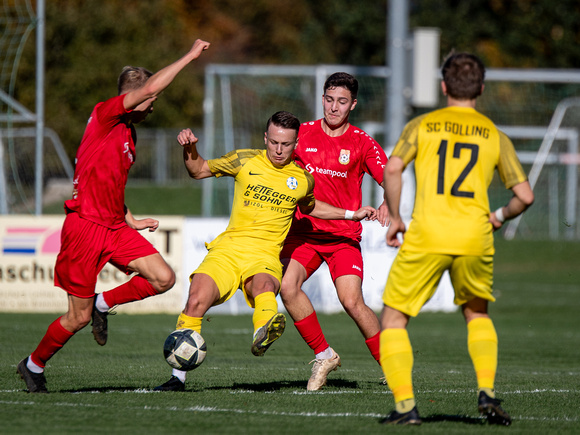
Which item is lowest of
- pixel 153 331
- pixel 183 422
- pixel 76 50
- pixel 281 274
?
pixel 153 331

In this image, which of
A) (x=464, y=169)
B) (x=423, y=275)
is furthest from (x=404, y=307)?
(x=464, y=169)

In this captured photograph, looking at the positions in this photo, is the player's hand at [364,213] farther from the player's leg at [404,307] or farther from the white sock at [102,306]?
the white sock at [102,306]

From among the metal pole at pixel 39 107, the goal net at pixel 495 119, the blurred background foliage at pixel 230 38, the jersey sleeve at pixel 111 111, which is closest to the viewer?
the jersey sleeve at pixel 111 111

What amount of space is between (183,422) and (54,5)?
111 ft

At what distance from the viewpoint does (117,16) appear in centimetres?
3825

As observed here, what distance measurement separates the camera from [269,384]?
24.2 ft

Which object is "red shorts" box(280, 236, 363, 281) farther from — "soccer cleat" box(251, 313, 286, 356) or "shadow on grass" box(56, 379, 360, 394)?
"soccer cleat" box(251, 313, 286, 356)

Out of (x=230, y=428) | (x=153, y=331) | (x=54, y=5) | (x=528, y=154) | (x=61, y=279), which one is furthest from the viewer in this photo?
(x=54, y=5)

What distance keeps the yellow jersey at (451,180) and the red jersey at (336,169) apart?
2102mm

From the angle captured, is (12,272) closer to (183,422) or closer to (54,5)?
(183,422)

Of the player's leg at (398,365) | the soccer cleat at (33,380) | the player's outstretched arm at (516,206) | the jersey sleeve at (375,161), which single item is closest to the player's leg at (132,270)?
the soccer cleat at (33,380)

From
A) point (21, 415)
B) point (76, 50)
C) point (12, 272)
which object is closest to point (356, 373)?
point (21, 415)

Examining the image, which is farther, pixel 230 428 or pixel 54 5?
pixel 54 5

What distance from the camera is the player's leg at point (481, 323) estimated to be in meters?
5.44
